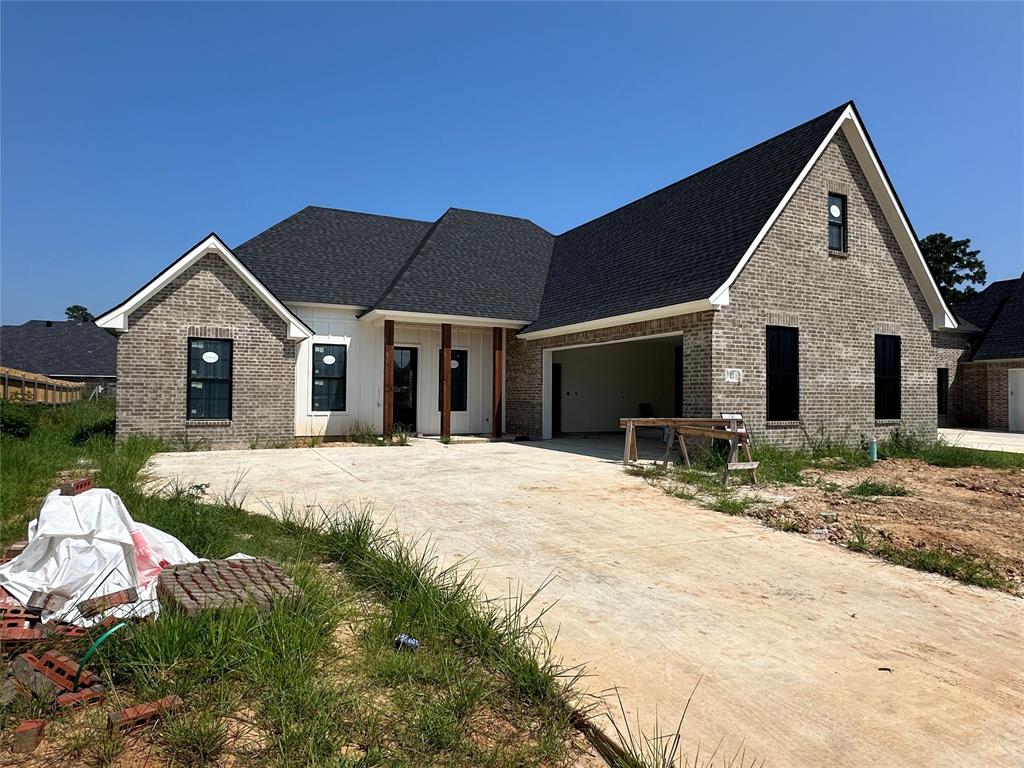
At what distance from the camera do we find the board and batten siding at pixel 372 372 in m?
Result: 17.1

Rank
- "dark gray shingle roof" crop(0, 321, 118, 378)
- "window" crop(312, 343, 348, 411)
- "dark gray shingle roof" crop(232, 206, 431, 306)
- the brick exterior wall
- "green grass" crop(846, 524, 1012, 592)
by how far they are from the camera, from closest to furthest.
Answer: "green grass" crop(846, 524, 1012, 592), the brick exterior wall, "window" crop(312, 343, 348, 411), "dark gray shingle roof" crop(232, 206, 431, 306), "dark gray shingle roof" crop(0, 321, 118, 378)

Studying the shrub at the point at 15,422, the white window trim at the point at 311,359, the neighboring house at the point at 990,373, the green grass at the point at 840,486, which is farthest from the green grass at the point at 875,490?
the neighboring house at the point at 990,373

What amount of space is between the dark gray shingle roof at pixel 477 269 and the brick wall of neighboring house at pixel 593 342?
Result: 137 centimetres

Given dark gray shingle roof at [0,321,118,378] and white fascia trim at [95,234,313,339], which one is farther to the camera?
dark gray shingle roof at [0,321,118,378]

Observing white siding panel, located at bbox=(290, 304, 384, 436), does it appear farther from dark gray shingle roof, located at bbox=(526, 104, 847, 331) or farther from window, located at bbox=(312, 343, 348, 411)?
dark gray shingle roof, located at bbox=(526, 104, 847, 331)

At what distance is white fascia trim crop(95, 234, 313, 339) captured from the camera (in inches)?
544

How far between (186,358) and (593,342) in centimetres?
1029

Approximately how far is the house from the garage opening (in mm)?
2651

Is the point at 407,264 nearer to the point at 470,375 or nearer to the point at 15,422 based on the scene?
the point at 470,375

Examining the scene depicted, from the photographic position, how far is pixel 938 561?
546 cm

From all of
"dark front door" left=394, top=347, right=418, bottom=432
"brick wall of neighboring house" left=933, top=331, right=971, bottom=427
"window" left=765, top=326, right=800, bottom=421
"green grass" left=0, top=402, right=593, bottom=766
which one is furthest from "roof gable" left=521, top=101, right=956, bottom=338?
"brick wall of neighboring house" left=933, top=331, right=971, bottom=427

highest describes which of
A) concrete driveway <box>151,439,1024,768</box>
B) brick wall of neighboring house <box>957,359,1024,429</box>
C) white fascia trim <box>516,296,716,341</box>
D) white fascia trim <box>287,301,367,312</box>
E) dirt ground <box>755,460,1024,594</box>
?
white fascia trim <box>287,301,367,312</box>

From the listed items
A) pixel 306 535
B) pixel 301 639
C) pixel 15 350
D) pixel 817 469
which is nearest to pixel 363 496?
pixel 306 535

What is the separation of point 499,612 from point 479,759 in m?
1.60
